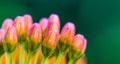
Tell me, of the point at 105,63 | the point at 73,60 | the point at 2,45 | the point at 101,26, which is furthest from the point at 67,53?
the point at 101,26

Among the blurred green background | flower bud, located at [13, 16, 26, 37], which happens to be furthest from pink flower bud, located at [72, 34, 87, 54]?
the blurred green background

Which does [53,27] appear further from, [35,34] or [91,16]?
[91,16]

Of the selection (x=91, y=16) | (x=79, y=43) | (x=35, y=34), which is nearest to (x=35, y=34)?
(x=35, y=34)

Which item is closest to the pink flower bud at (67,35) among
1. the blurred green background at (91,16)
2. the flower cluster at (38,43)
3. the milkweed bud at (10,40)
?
the flower cluster at (38,43)

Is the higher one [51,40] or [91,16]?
[51,40]

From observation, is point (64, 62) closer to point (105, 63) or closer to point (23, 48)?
point (23, 48)
